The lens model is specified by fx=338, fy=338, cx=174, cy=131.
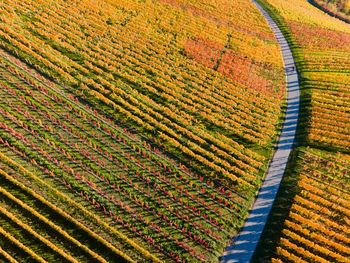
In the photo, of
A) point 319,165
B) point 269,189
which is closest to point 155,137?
point 269,189

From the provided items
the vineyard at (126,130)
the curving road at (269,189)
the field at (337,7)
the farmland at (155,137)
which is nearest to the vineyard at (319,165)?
the farmland at (155,137)

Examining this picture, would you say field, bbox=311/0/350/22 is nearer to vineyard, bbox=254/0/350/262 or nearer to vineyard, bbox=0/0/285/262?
vineyard, bbox=254/0/350/262

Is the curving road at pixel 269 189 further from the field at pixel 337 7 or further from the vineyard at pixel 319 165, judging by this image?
the field at pixel 337 7

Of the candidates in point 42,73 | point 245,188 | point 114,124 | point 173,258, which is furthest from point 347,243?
point 42,73

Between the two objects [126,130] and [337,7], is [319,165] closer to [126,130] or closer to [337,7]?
[126,130]

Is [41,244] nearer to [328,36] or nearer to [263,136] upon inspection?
[263,136]
